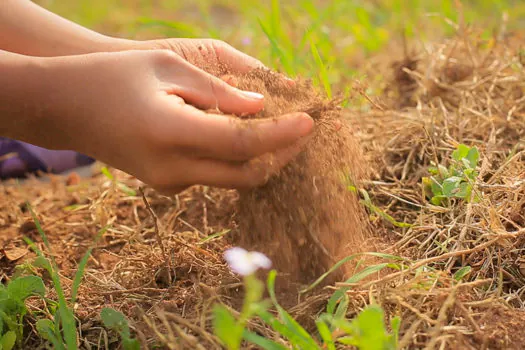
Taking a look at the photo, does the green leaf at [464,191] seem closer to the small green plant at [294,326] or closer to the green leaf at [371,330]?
the small green plant at [294,326]

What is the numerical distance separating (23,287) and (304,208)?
664mm

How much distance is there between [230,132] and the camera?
1.29 m

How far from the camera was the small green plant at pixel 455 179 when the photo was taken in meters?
1.61

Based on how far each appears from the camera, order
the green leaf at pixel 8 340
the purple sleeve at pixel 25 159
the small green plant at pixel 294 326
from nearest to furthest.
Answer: the small green plant at pixel 294 326, the green leaf at pixel 8 340, the purple sleeve at pixel 25 159

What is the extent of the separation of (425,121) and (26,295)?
4.32 ft

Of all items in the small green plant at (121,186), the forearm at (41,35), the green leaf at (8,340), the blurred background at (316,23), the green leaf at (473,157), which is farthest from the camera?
the blurred background at (316,23)

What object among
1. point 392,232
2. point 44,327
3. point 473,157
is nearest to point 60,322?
point 44,327

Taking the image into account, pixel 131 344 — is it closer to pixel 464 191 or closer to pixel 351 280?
pixel 351 280

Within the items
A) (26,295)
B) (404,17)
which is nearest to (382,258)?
(26,295)

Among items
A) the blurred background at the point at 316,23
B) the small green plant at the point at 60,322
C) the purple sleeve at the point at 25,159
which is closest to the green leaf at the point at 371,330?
the small green plant at the point at 60,322

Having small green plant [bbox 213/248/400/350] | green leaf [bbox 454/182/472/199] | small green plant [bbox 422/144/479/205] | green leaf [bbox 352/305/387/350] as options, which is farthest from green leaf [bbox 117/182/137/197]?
green leaf [bbox 352/305/387/350]

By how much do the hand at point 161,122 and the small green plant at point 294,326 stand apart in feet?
0.80

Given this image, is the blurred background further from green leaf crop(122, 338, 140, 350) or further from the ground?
green leaf crop(122, 338, 140, 350)

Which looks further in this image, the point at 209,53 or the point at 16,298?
the point at 209,53
